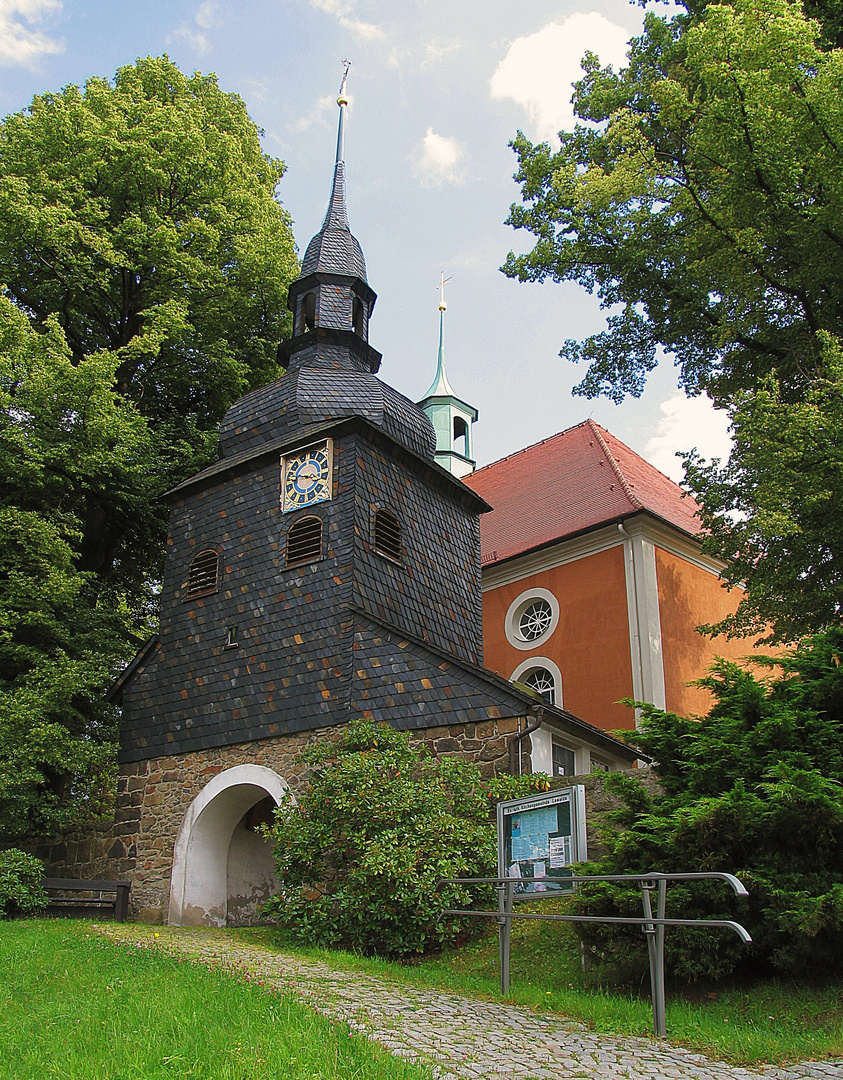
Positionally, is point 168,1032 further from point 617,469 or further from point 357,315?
point 617,469

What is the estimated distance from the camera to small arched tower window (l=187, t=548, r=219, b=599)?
1438cm

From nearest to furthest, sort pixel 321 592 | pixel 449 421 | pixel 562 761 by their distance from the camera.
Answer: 1. pixel 562 761
2. pixel 321 592
3. pixel 449 421

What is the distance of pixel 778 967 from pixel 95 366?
1260 cm

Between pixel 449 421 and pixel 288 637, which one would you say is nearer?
pixel 288 637

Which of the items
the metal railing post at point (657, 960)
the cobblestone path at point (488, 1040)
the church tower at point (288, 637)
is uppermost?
the church tower at point (288, 637)

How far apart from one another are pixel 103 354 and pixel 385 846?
9775mm

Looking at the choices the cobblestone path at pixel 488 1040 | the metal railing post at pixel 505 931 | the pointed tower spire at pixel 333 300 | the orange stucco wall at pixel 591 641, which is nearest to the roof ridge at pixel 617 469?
the orange stucco wall at pixel 591 641

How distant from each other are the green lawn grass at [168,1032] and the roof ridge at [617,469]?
12776 mm

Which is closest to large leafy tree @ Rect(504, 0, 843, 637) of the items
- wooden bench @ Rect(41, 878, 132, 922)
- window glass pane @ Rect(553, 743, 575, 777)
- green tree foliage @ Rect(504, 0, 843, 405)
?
green tree foliage @ Rect(504, 0, 843, 405)

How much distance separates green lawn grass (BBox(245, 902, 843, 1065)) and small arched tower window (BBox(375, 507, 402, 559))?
6481 mm

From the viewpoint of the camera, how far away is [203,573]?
47.7 ft

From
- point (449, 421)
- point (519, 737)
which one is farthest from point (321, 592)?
point (449, 421)

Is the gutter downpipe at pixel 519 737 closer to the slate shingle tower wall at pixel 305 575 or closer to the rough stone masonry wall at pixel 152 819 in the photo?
the slate shingle tower wall at pixel 305 575

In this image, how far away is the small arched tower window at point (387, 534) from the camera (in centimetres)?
1358
